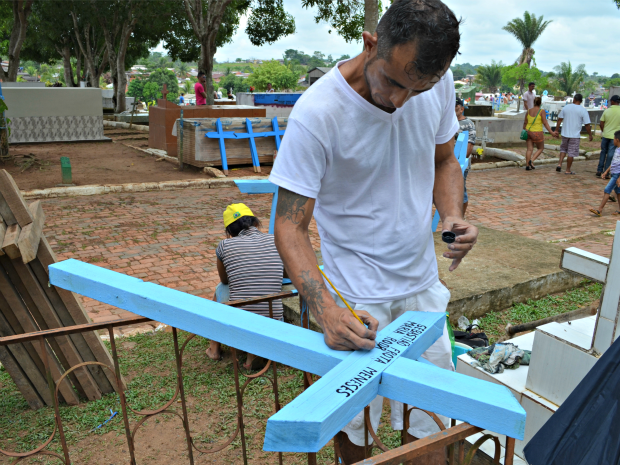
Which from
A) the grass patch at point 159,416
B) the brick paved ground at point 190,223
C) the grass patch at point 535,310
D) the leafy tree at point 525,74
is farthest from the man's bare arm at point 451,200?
the leafy tree at point 525,74

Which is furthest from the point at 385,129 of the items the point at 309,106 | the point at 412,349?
the point at 412,349

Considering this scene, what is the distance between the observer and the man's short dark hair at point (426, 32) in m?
1.40

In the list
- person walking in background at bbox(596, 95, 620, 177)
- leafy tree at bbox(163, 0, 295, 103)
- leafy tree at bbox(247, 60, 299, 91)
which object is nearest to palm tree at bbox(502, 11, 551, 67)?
leafy tree at bbox(247, 60, 299, 91)

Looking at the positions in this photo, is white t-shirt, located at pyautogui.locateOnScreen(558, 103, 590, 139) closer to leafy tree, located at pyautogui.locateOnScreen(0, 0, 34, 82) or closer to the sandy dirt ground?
the sandy dirt ground

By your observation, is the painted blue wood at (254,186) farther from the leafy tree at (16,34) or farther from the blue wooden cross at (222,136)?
the leafy tree at (16,34)

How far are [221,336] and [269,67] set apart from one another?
73405 mm

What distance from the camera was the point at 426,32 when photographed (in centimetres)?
140

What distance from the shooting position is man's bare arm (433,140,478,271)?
1.85 m

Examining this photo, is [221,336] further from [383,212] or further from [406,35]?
[406,35]

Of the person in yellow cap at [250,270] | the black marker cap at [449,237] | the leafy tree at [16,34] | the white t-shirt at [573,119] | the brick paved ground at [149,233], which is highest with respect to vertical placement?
the leafy tree at [16,34]

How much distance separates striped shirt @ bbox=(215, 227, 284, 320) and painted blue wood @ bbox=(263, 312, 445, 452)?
269 cm

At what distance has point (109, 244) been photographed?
7.06 meters

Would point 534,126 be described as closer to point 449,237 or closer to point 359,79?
point 449,237

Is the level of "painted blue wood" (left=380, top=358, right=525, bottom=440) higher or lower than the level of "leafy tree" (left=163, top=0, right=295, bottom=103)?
lower
